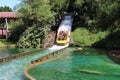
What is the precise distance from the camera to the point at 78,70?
22250mm

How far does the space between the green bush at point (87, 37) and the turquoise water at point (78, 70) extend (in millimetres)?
11308

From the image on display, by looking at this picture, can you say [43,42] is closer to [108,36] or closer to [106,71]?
[108,36]

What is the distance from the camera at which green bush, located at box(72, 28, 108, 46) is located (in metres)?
40.9

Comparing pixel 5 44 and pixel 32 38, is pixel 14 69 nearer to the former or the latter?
pixel 32 38

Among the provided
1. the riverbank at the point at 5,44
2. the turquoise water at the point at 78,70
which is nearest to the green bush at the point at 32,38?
the riverbank at the point at 5,44

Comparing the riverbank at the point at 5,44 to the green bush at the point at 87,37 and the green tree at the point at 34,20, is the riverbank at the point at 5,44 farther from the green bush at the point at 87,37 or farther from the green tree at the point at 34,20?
the green bush at the point at 87,37

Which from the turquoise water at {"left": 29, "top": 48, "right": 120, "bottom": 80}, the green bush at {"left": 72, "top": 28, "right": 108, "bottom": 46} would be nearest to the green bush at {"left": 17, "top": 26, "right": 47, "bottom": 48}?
the green bush at {"left": 72, "top": 28, "right": 108, "bottom": 46}

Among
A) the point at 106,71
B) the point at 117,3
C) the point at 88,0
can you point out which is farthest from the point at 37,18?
the point at 106,71

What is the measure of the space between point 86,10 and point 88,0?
5.20 ft

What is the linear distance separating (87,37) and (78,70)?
1943 cm

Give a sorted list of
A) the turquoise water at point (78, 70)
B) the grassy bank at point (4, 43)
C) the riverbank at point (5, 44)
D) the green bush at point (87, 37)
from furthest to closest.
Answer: the grassy bank at point (4, 43)
the riverbank at point (5, 44)
the green bush at point (87, 37)
the turquoise water at point (78, 70)

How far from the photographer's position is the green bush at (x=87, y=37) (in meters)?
40.9

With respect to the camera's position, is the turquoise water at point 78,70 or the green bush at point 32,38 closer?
the turquoise water at point 78,70

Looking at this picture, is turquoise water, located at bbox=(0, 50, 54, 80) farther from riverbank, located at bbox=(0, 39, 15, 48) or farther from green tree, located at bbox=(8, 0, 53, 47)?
riverbank, located at bbox=(0, 39, 15, 48)
